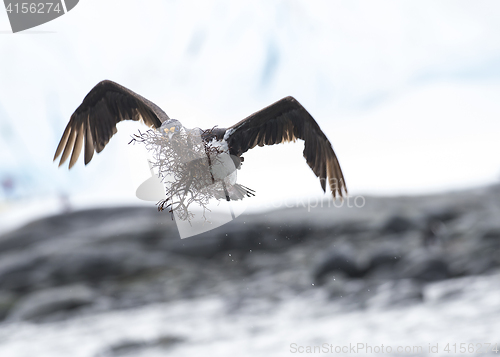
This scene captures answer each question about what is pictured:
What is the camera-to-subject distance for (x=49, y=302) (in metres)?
32.7

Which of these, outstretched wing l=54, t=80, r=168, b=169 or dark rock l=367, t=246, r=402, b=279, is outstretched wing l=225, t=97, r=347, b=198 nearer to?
outstretched wing l=54, t=80, r=168, b=169

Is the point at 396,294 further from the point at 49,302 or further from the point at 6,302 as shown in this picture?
the point at 6,302

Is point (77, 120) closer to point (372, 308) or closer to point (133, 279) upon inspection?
point (372, 308)

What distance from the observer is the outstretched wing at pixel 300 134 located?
318 centimetres

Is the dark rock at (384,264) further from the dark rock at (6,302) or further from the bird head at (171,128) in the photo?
the bird head at (171,128)

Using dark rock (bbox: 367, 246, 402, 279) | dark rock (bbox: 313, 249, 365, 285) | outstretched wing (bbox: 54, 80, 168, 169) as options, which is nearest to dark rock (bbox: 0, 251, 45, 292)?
dark rock (bbox: 313, 249, 365, 285)

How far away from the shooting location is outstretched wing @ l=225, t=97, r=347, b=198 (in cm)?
318

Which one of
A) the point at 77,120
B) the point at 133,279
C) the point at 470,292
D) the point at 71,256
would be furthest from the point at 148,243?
the point at 77,120

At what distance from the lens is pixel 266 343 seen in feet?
97.8

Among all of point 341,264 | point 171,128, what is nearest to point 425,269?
point 341,264

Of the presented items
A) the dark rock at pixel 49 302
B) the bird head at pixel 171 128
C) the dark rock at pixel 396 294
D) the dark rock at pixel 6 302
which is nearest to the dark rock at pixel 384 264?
the dark rock at pixel 396 294

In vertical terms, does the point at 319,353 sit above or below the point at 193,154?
below

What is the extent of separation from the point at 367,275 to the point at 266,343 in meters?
8.06

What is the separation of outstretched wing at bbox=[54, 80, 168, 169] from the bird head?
4.83ft
